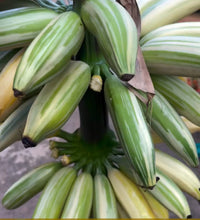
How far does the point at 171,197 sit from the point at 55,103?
26cm

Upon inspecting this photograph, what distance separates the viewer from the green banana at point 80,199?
0.52 meters

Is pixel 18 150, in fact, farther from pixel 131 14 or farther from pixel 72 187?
pixel 131 14

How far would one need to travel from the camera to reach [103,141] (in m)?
0.68

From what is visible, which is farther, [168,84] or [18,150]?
[18,150]

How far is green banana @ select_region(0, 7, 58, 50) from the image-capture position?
0.47m

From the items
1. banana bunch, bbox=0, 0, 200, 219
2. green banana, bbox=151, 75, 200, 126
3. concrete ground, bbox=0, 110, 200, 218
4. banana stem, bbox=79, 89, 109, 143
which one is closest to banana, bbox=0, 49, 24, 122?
banana bunch, bbox=0, 0, 200, 219

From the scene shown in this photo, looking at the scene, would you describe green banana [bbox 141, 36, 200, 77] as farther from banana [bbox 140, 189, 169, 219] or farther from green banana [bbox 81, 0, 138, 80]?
banana [bbox 140, 189, 169, 219]

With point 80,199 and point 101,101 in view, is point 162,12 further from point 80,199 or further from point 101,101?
point 80,199

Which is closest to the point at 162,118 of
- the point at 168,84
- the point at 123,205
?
the point at 168,84

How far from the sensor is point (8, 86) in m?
0.50

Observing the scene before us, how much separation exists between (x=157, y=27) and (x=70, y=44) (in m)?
0.22

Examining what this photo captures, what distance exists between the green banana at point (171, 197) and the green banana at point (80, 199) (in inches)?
4.4

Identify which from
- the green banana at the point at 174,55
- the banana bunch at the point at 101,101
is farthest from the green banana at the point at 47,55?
the green banana at the point at 174,55

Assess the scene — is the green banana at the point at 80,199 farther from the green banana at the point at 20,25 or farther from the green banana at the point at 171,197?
the green banana at the point at 20,25
